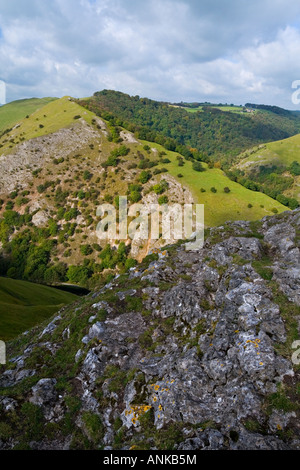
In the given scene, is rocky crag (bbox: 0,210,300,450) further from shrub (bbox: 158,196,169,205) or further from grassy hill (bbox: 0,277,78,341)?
shrub (bbox: 158,196,169,205)

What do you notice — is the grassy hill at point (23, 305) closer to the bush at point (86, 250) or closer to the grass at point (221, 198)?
the bush at point (86, 250)

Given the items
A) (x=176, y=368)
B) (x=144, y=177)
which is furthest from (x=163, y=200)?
(x=176, y=368)

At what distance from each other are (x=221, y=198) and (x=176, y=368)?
104 m

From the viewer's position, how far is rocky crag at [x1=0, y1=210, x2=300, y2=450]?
13836 mm

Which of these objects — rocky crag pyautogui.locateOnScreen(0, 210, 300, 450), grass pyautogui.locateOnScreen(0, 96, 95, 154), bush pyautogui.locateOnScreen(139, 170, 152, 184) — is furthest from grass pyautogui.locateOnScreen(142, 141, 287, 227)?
grass pyautogui.locateOnScreen(0, 96, 95, 154)

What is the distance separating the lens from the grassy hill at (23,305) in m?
46.2

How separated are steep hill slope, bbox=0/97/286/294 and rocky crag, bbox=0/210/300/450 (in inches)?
3082

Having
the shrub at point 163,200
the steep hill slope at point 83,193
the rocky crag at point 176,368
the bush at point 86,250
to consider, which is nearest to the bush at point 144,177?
the steep hill slope at point 83,193

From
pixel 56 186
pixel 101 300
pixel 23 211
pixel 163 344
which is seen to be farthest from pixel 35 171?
pixel 163 344

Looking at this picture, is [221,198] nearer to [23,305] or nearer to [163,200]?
[163,200]

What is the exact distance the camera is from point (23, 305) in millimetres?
62500

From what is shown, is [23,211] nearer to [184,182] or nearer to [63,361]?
[184,182]

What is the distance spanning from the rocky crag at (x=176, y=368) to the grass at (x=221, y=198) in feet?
259

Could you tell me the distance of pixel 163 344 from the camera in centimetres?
2164
